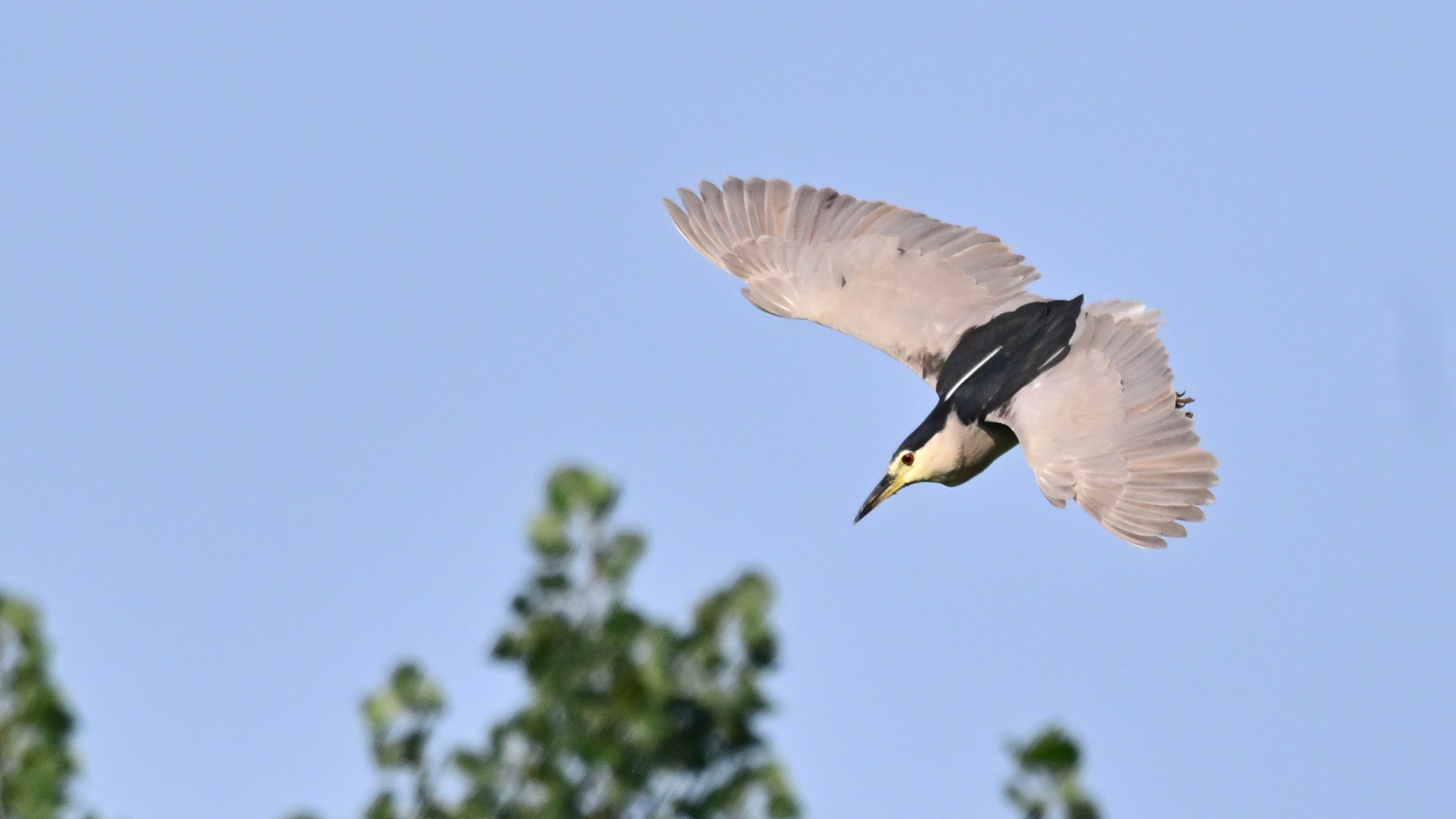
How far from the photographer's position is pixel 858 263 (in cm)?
1245

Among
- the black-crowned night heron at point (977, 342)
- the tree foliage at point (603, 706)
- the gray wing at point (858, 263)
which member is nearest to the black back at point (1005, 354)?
the black-crowned night heron at point (977, 342)

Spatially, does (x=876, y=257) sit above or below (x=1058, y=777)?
above

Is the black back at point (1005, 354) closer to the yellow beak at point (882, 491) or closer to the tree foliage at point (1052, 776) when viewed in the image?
the yellow beak at point (882, 491)

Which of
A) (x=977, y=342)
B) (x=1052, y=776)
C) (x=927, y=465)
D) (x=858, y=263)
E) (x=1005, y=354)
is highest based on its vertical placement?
(x=858, y=263)

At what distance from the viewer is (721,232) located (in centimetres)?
1277

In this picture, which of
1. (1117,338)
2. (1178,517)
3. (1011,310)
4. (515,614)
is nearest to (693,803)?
(515,614)

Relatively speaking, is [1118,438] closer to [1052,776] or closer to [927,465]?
[927,465]

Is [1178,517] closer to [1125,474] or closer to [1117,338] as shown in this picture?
[1125,474]

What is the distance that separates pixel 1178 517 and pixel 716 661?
16.6ft

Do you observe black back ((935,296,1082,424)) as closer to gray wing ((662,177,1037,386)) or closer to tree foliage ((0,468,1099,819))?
gray wing ((662,177,1037,386))

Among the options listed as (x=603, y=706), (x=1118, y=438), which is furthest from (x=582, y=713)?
(x=1118, y=438)

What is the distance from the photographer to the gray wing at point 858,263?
12.2m

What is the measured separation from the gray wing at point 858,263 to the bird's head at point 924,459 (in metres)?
0.80

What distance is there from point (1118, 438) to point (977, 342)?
149 cm
